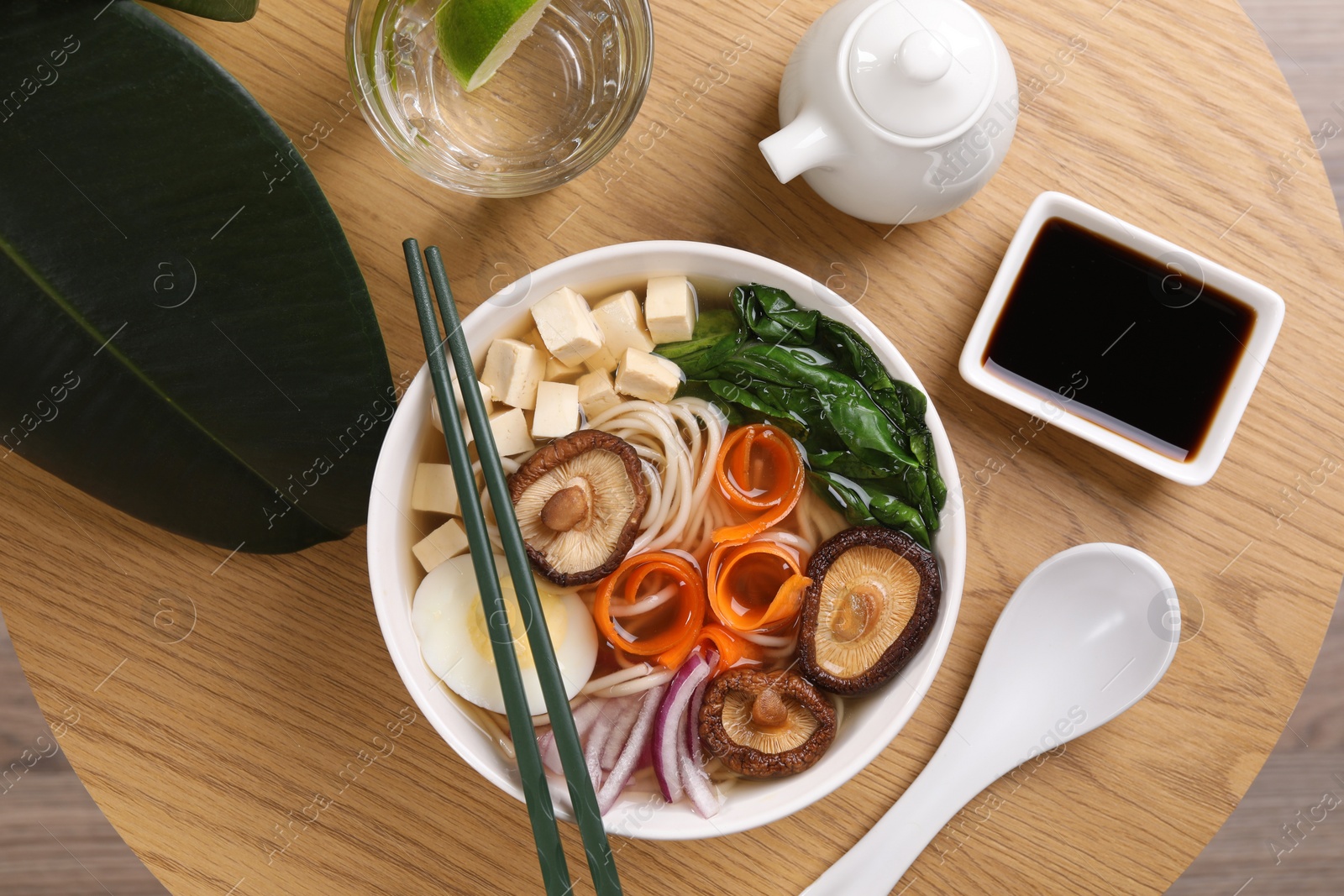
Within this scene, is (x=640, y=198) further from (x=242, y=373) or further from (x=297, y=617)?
(x=297, y=617)

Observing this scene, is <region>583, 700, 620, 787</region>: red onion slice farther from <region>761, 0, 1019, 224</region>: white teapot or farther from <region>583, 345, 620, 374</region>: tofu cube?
<region>761, 0, 1019, 224</region>: white teapot

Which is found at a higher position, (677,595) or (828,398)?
(828,398)

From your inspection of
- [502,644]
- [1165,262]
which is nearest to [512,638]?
[502,644]

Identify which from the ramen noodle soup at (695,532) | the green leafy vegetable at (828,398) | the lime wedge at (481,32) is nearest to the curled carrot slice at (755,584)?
the ramen noodle soup at (695,532)

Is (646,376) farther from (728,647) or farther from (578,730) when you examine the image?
(578,730)

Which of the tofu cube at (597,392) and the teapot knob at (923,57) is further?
the tofu cube at (597,392)

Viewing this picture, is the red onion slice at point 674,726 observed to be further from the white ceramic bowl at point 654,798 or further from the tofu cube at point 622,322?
the tofu cube at point 622,322
